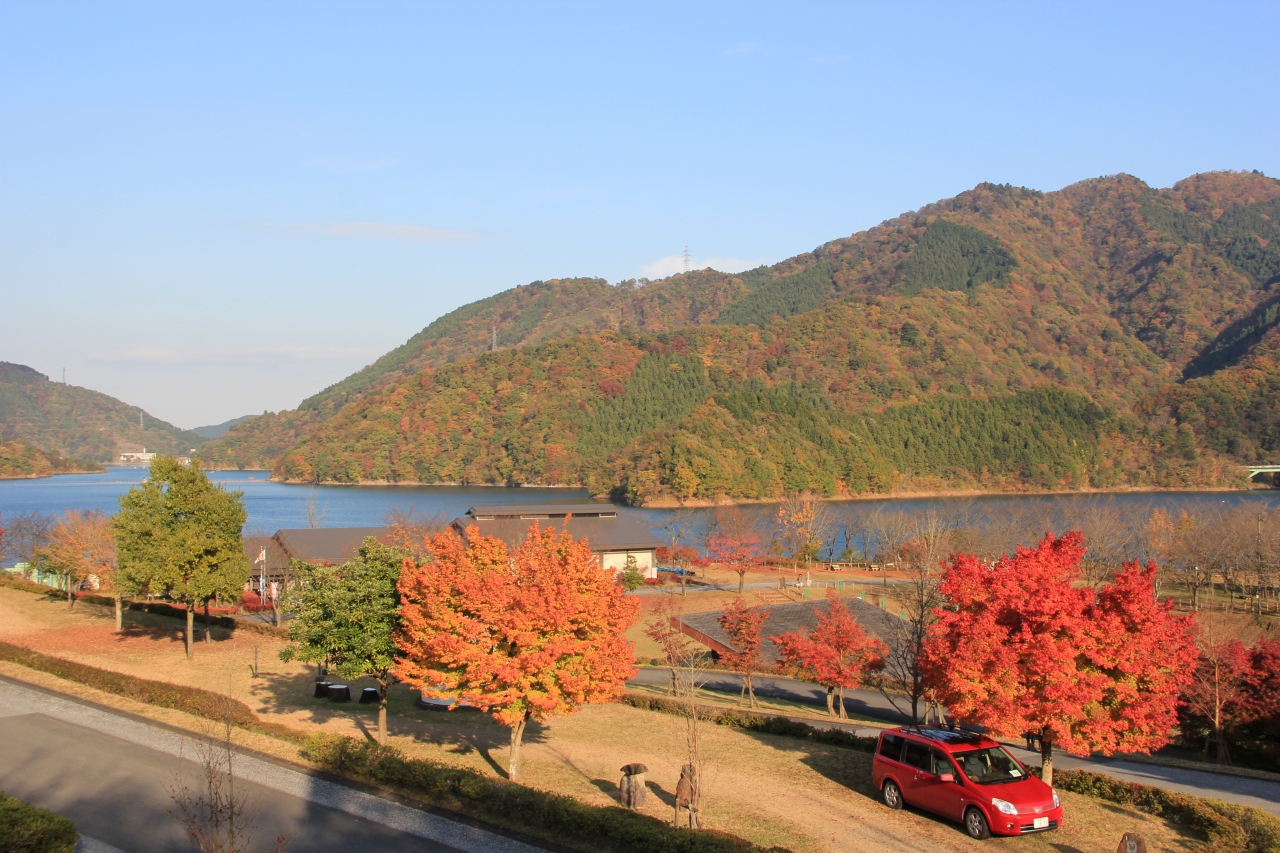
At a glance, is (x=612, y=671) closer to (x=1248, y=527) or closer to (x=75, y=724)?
(x=75, y=724)

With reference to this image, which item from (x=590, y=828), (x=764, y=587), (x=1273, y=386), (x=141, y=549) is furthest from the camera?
(x=1273, y=386)

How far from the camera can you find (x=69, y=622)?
33562mm

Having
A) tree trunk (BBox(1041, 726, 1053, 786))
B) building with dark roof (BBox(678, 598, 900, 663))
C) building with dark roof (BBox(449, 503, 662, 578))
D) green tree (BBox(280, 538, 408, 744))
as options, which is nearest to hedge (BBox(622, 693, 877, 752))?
tree trunk (BBox(1041, 726, 1053, 786))

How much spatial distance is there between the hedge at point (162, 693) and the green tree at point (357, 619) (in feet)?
5.18

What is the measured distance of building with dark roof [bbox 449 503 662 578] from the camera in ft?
177

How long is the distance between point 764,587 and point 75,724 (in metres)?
40.9

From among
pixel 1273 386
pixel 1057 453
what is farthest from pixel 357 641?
pixel 1273 386

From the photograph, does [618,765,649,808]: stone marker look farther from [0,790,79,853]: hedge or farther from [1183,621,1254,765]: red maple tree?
[1183,621,1254,765]: red maple tree

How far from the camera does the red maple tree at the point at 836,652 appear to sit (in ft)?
85.5

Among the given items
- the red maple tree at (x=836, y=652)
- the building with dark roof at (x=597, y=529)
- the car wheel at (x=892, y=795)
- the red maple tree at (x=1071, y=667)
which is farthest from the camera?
the building with dark roof at (x=597, y=529)

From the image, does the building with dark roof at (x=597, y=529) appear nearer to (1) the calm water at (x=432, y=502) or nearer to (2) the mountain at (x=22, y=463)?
(1) the calm water at (x=432, y=502)

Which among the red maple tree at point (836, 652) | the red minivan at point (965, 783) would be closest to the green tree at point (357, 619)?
the red minivan at point (965, 783)

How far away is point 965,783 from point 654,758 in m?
6.47

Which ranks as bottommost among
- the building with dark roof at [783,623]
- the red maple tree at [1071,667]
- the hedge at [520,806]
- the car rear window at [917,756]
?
the building with dark roof at [783,623]
